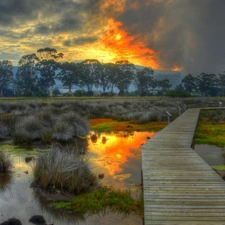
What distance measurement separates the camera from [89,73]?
8994 cm

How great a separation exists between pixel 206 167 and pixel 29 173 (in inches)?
209

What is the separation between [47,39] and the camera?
40500mm

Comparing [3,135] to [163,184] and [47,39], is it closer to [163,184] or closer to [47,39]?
[163,184]

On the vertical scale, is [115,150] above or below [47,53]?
below

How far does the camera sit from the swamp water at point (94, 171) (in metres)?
6.02

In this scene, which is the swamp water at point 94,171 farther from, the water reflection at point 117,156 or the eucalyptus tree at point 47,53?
the eucalyptus tree at point 47,53

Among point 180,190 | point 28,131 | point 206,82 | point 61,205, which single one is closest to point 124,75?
point 206,82

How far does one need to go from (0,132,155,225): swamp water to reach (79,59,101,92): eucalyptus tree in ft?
232

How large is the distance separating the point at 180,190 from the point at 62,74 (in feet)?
270

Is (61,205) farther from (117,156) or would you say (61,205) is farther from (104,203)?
(117,156)

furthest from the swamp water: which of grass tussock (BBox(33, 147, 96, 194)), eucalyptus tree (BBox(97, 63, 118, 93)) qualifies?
eucalyptus tree (BBox(97, 63, 118, 93))

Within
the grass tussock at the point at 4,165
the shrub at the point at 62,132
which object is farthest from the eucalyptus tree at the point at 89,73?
the grass tussock at the point at 4,165

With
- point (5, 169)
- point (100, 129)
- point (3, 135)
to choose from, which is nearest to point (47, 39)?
point (100, 129)

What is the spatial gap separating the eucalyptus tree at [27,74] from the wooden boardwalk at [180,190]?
74768 mm
